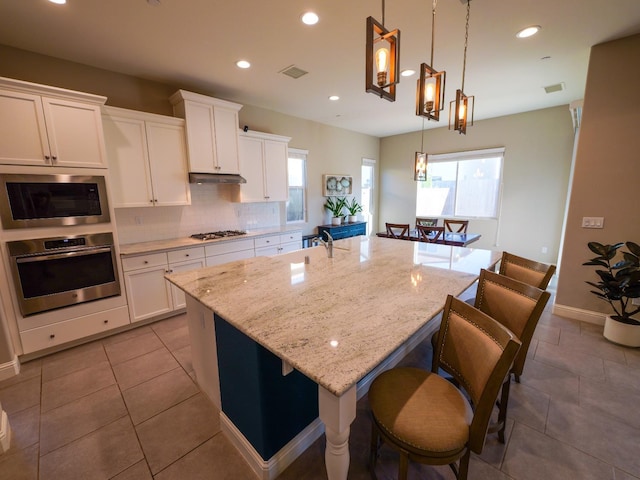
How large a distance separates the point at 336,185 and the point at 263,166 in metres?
2.07

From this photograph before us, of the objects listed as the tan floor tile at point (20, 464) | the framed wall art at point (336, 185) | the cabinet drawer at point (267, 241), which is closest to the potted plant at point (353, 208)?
the framed wall art at point (336, 185)

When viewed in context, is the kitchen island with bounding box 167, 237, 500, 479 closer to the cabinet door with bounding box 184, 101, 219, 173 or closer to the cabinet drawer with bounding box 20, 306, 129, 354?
the cabinet drawer with bounding box 20, 306, 129, 354

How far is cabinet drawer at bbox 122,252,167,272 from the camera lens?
2.86m

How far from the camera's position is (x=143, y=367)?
2406mm

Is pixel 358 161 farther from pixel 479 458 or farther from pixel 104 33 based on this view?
pixel 479 458

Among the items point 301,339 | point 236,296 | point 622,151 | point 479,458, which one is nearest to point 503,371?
point 301,339

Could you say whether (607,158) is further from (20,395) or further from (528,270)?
(20,395)

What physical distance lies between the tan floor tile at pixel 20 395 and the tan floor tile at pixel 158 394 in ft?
2.16

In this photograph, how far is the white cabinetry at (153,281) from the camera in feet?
9.57

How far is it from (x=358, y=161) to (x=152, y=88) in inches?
172

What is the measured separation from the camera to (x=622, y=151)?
8.89 feet

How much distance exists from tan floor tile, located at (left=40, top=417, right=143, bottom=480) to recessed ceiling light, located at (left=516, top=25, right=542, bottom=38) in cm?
435

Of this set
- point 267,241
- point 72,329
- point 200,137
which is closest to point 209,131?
point 200,137

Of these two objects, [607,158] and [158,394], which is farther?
[607,158]
